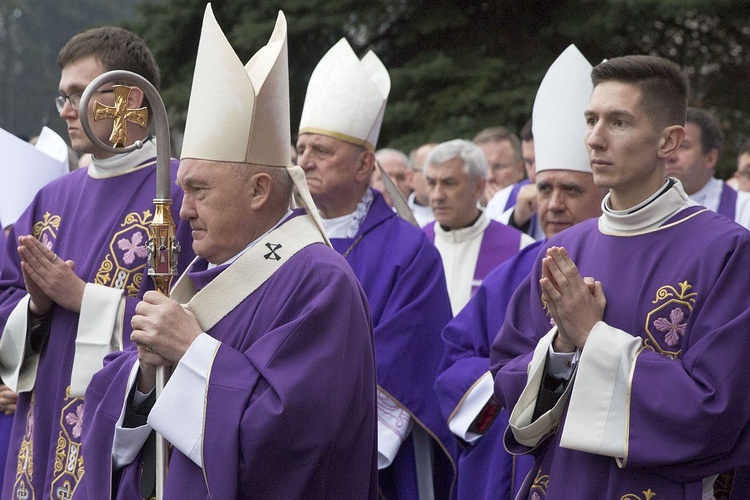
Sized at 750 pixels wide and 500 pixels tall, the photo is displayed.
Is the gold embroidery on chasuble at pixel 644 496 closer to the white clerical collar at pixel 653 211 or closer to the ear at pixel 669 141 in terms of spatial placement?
the white clerical collar at pixel 653 211

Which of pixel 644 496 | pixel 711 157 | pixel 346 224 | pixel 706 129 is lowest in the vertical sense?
pixel 644 496

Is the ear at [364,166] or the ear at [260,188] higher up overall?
the ear at [364,166]

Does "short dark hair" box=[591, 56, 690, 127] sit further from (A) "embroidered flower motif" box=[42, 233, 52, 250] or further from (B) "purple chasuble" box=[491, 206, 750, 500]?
(A) "embroidered flower motif" box=[42, 233, 52, 250]

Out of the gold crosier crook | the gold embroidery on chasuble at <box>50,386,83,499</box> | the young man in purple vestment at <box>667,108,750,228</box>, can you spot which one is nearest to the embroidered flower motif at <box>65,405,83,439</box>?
the gold embroidery on chasuble at <box>50,386,83,499</box>

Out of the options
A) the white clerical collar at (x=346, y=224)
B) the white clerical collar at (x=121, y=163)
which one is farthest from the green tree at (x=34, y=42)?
the white clerical collar at (x=121, y=163)

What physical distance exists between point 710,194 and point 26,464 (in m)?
4.48

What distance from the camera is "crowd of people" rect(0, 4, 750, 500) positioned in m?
3.62

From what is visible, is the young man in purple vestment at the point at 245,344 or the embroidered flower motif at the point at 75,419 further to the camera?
the embroidered flower motif at the point at 75,419

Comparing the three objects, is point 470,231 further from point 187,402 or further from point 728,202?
point 187,402

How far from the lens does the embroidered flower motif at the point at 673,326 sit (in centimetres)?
381

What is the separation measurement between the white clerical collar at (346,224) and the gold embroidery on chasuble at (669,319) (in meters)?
2.28

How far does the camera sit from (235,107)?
3.92 meters

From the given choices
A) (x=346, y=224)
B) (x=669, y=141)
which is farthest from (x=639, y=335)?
(x=346, y=224)

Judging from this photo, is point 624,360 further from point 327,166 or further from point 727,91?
point 727,91
